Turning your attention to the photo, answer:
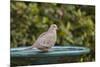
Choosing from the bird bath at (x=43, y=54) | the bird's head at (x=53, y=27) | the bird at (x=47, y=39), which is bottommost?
the bird bath at (x=43, y=54)

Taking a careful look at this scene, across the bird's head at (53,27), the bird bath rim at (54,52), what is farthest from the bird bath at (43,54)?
the bird's head at (53,27)

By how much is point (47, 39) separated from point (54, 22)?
0.17 metres

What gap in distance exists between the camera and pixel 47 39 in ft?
6.29

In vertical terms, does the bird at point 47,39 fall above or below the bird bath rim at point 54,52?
above

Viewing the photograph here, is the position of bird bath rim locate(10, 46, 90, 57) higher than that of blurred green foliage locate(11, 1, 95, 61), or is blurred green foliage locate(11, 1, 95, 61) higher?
blurred green foliage locate(11, 1, 95, 61)

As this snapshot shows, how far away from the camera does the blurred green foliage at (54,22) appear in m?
1.81

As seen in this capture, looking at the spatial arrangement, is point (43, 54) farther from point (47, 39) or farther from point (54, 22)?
point (54, 22)

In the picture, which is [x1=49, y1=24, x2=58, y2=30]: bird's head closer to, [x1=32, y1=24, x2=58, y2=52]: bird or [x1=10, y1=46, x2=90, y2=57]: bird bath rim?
[x1=32, y1=24, x2=58, y2=52]: bird

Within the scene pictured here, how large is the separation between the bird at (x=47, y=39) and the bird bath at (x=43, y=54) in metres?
0.04

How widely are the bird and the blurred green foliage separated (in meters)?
0.03

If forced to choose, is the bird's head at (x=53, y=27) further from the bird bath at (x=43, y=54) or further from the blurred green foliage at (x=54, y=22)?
the bird bath at (x=43, y=54)

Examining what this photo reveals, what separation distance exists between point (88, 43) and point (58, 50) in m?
0.33

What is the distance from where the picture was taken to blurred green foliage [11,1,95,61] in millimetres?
1805

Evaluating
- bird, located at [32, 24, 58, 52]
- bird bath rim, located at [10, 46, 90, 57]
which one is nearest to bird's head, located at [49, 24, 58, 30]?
bird, located at [32, 24, 58, 52]
